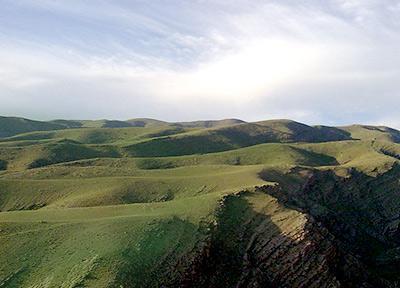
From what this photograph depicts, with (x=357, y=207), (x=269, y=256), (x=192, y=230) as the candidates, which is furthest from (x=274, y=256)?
(x=357, y=207)

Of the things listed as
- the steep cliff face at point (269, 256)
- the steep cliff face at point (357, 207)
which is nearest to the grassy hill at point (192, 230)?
the steep cliff face at point (269, 256)

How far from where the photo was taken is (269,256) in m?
66.5

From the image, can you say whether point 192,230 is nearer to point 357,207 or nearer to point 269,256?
point 269,256

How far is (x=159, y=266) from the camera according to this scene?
57.6 m

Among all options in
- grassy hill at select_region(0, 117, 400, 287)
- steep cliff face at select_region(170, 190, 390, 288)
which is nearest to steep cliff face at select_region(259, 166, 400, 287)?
grassy hill at select_region(0, 117, 400, 287)

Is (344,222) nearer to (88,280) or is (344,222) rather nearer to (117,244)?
(117,244)

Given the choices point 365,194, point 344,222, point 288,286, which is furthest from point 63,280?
point 365,194

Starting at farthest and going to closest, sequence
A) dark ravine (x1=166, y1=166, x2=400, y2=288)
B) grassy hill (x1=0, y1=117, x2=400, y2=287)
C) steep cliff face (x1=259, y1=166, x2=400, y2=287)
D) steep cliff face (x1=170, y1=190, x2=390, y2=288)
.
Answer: steep cliff face (x1=259, y1=166, x2=400, y2=287) < dark ravine (x1=166, y1=166, x2=400, y2=288) < steep cliff face (x1=170, y1=190, x2=390, y2=288) < grassy hill (x1=0, y1=117, x2=400, y2=287)

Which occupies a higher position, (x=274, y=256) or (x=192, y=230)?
(x=192, y=230)

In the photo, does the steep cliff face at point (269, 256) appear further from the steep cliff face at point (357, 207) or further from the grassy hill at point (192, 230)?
the steep cliff face at point (357, 207)

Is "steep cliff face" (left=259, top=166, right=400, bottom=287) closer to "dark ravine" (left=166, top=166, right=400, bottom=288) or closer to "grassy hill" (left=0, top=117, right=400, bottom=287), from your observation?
"grassy hill" (left=0, top=117, right=400, bottom=287)

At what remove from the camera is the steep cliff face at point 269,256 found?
205 ft

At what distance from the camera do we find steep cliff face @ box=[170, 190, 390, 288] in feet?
205

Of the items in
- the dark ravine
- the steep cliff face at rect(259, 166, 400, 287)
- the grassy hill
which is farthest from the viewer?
the steep cliff face at rect(259, 166, 400, 287)
